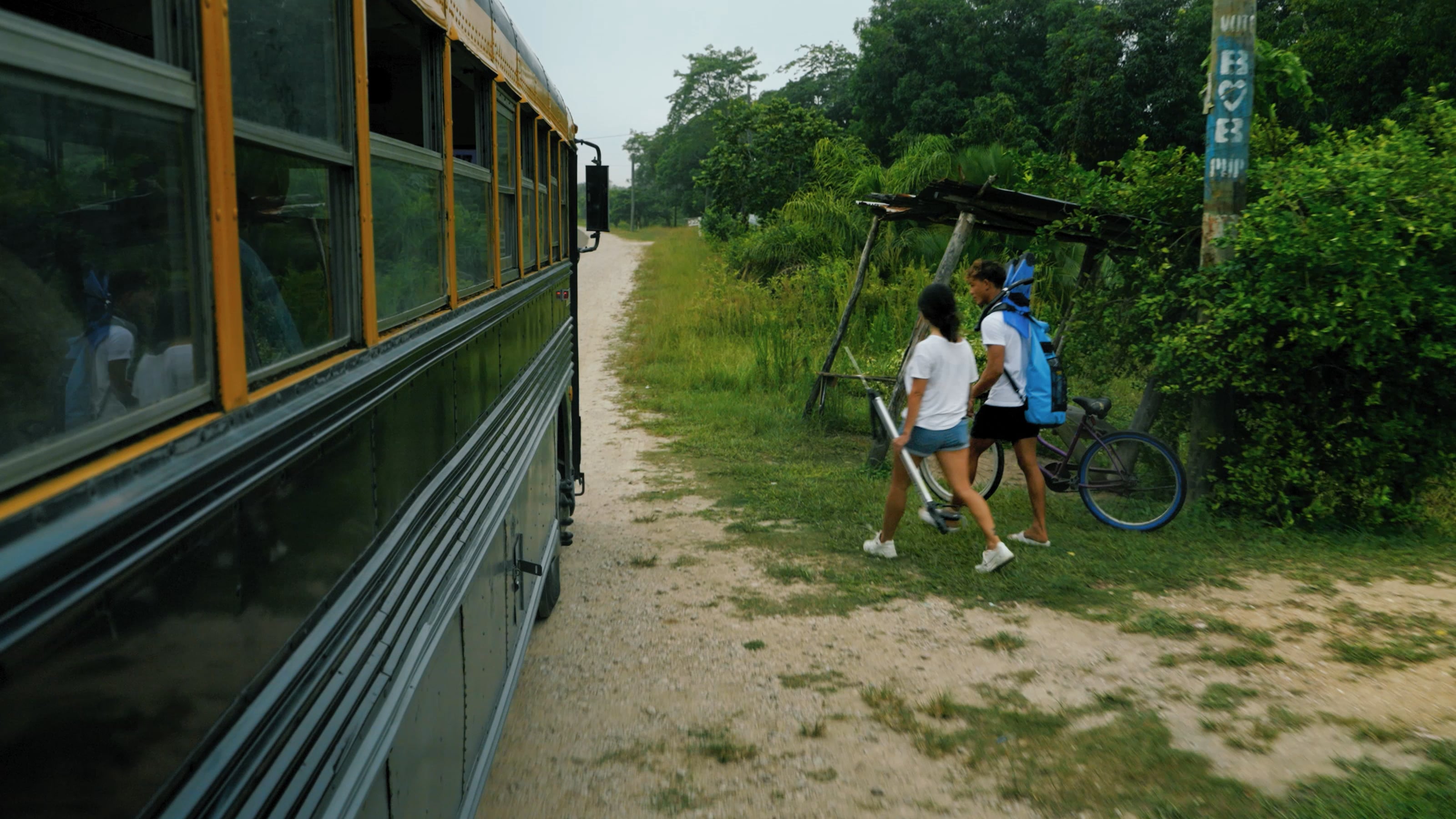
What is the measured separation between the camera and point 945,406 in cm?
599

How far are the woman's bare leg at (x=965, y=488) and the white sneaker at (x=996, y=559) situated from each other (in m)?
0.03

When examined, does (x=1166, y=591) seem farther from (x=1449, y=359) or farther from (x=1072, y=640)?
(x=1449, y=359)

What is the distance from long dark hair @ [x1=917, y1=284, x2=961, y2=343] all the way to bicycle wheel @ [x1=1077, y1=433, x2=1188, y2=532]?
1646 millimetres

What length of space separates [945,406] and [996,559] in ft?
2.64

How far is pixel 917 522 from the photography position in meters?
7.04

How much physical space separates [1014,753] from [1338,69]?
899 inches

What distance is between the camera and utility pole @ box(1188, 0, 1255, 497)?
671 centimetres

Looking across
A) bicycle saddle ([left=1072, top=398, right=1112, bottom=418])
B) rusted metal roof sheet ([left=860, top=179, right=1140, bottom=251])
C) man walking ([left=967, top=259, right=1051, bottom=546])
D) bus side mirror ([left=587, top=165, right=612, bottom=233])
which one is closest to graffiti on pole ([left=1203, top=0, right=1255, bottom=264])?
rusted metal roof sheet ([left=860, top=179, right=1140, bottom=251])

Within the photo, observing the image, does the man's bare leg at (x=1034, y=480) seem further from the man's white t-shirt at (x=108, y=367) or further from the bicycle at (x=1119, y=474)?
the man's white t-shirt at (x=108, y=367)

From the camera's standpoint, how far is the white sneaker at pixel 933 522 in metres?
6.39

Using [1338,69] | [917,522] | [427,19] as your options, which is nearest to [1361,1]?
[1338,69]

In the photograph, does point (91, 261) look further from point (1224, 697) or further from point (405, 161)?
point (1224, 697)

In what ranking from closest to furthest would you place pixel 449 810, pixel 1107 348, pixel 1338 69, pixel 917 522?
pixel 449 810 < pixel 917 522 < pixel 1107 348 < pixel 1338 69

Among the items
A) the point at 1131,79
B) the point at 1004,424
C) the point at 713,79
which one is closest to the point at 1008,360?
the point at 1004,424
